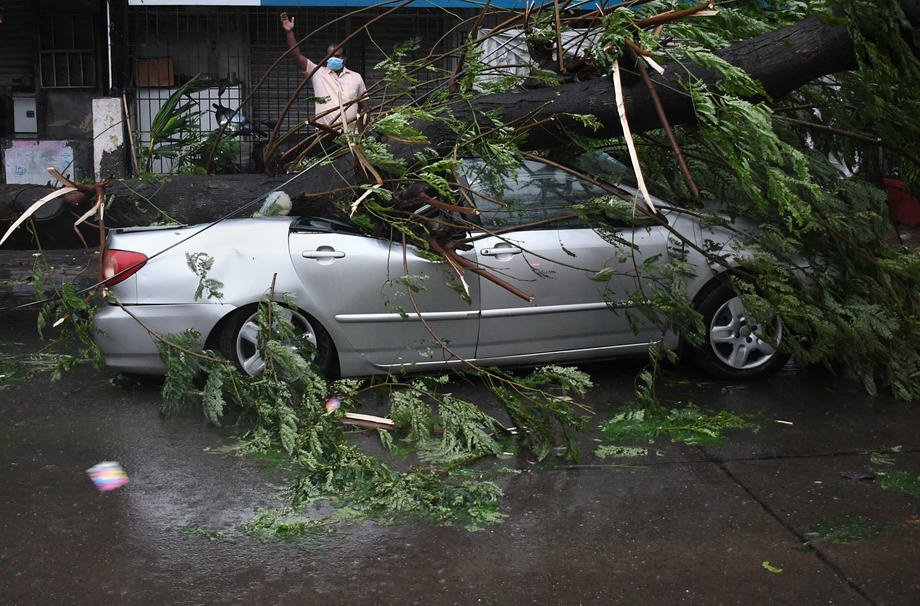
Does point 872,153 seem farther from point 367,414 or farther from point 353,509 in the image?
point 353,509

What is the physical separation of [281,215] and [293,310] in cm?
83

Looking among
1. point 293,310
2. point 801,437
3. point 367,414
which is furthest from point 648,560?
point 293,310

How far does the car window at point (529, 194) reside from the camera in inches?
242

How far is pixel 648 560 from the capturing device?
4.07 meters

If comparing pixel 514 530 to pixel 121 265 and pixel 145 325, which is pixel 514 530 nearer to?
pixel 145 325

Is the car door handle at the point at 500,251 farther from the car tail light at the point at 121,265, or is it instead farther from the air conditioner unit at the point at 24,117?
the air conditioner unit at the point at 24,117

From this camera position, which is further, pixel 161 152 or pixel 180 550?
pixel 161 152

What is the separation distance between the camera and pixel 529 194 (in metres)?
6.38

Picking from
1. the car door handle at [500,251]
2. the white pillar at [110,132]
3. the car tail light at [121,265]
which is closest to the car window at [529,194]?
the car door handle at [500,251]

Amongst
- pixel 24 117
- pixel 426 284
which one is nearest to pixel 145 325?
pixel 426 284

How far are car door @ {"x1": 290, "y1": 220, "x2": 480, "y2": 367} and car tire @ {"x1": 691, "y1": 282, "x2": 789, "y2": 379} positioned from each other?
60.2 inches

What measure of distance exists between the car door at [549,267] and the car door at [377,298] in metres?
0.21

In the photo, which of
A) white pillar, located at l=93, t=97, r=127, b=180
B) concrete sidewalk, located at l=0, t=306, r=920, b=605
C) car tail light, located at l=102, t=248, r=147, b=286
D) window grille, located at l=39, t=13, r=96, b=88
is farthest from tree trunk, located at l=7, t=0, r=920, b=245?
window grille, located at l=39, t=13, r=96, b=88

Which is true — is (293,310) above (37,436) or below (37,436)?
above
